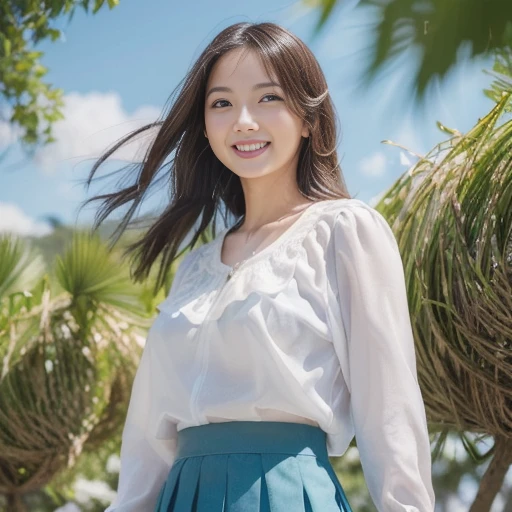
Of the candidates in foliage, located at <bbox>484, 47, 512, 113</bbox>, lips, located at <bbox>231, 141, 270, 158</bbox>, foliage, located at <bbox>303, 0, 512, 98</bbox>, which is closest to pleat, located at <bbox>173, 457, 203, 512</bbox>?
lips, located at <bbox>231, 141, 270, 158</bbox>

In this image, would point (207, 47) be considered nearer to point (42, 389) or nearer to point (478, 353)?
point (478, 353)

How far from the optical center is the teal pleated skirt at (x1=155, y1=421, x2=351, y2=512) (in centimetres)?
142

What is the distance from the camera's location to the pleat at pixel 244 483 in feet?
4.64

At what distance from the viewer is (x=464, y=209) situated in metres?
1.84

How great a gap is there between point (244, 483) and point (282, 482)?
0.18 feet

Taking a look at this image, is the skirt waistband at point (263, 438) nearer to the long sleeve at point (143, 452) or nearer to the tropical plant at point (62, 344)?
the long sleeve at point (143, 452)

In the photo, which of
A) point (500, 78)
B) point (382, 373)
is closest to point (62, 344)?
point (500, 78)

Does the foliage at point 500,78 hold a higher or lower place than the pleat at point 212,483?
higher

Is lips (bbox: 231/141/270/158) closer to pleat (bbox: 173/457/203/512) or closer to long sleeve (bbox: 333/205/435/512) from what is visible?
long sleeve (bbox: 333/205/435/512)

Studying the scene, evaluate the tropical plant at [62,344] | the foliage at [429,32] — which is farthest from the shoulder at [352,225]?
the tropical plant at [62,344]

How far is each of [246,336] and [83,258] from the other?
7.09 ft

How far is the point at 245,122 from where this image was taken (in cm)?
162

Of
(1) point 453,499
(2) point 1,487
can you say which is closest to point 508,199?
(2) point 1,487

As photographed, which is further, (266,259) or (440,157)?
A: (440,157)
